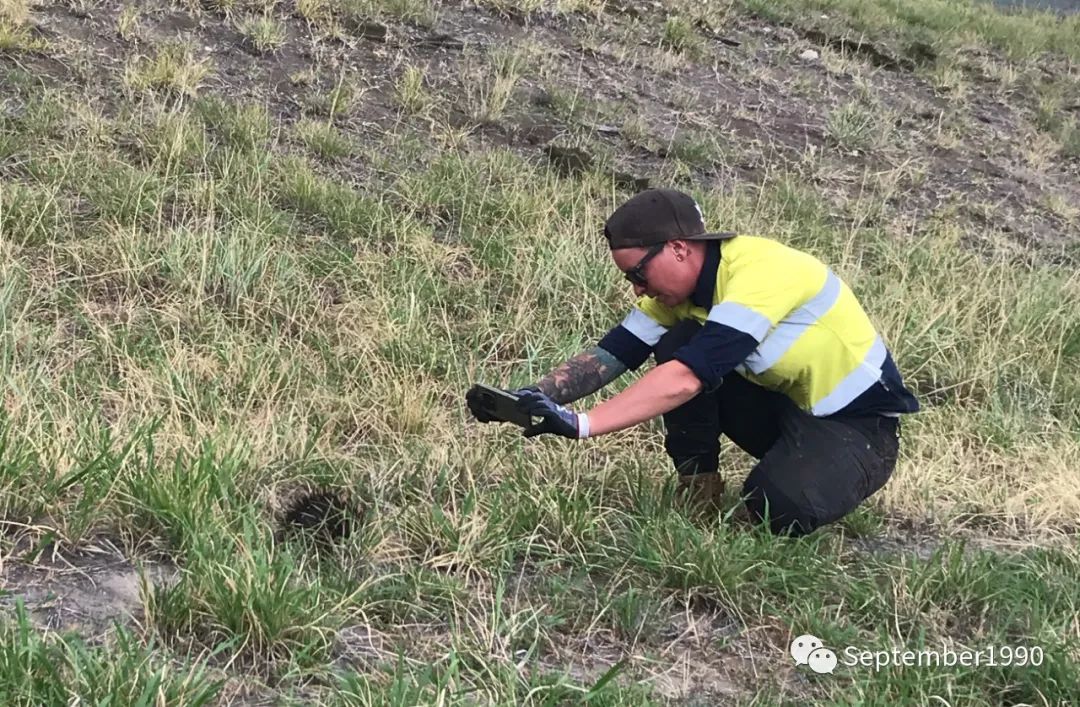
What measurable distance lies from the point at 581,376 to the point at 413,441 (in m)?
0.72

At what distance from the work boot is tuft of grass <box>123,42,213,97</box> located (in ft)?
14.3

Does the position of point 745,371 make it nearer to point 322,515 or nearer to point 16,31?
point 322,515

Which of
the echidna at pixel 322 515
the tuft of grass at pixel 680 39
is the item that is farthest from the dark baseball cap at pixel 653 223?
the tuft of grass at pixel 680 39

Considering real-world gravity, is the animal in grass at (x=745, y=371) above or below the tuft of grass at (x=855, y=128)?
above

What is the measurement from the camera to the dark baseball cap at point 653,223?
2891mm

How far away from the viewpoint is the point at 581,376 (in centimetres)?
324

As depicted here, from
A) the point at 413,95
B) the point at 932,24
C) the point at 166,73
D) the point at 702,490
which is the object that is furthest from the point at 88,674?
the point at 932,24

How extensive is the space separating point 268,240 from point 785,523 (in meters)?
2.93

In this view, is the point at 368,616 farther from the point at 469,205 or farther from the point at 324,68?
the point at 324,68

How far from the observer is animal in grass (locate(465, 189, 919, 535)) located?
2750mm

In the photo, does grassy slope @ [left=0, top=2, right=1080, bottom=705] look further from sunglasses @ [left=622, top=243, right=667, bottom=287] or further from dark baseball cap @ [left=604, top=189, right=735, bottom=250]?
dark baseball cap @ [left=604, top=189, right=735, bottom=250]

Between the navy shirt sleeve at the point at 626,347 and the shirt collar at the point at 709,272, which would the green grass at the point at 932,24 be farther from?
the shirt collar at the point at 709,272

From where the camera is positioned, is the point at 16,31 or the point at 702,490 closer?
the point at 702,490

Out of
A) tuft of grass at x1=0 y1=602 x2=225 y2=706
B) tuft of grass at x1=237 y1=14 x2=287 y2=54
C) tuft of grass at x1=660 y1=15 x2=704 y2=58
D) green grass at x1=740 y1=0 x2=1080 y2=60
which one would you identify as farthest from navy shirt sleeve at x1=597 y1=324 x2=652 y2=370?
green grass at x1=740 y1=0 x2=1080 y2=60
